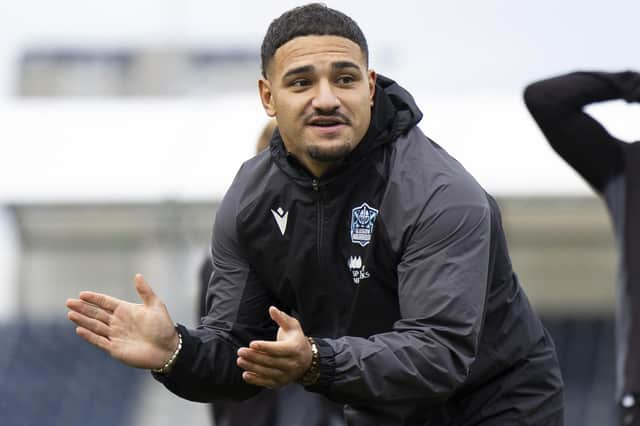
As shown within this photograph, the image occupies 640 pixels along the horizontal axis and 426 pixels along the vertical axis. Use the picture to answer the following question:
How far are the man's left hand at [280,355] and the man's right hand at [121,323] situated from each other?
360 millimetres

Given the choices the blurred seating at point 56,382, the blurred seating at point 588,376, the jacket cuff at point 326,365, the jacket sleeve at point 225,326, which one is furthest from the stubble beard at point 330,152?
the blurred seating at point 588,376

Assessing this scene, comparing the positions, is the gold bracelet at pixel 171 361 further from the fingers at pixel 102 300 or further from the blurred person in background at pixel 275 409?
the blurred person in background at pixel 275 409

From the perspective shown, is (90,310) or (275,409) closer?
(90,310)

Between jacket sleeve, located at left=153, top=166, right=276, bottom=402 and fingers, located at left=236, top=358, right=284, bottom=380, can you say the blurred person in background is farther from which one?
fingers, located at left=236, top=358, right=284, bottom=380

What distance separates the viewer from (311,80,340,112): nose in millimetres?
3773

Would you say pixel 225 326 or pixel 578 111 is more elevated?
pixel 578 111

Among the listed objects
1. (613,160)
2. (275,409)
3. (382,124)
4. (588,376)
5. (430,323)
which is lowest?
(588,376)

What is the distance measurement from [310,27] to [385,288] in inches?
30.6

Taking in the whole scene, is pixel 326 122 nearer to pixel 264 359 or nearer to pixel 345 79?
pixel 345 79

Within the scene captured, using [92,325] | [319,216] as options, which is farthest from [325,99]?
[92,325]

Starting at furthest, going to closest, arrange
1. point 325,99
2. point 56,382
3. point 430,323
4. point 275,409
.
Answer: point 56,382 → point 275,409 → point 325,99 → point 430,323

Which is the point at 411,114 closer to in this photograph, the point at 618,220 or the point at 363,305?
the point at 363,305

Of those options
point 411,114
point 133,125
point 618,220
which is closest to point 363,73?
point 411,114

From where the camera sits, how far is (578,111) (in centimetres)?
502
